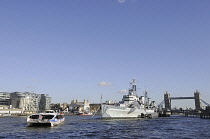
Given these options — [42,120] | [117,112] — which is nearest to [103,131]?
[42,120]

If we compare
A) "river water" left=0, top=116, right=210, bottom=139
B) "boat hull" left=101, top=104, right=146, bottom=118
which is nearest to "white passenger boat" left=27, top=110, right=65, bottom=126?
"river water" left=0, top=116, right=210, bottom=139

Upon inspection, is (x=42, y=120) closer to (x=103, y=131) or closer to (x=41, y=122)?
(x=41, y=122)

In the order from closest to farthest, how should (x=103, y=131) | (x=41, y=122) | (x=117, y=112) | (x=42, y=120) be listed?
(x=103, y=131)
(x=41, y=122)
(x=42, y=120)
(x=117, y=112)

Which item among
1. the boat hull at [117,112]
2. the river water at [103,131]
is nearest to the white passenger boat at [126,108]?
the boat hull at [117,112]

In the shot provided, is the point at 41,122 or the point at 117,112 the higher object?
the point at 41,122

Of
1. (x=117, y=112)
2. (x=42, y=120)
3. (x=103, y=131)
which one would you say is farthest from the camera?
(x=117, y=112)

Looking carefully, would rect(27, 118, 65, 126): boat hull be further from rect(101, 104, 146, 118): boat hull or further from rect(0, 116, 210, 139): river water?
rect(101, 104, 146, 118): boat hull

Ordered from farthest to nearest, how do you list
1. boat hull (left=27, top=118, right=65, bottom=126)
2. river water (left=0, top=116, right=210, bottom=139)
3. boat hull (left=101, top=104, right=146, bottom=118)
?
boat hull (left=101, top=104, right=146, bottom=118)
boat hull (left=27, top=118, right=65, bottom=126)
river water (left=0, top=116, right=210, bottom=139)

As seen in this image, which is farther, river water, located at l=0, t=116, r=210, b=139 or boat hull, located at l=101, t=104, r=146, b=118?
boat hull, located at l=101, t=104, r=146, b=118

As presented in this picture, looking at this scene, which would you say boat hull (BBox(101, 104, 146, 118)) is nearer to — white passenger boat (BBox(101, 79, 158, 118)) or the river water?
white passenger boat (BBox(101, 79, 158, 118))

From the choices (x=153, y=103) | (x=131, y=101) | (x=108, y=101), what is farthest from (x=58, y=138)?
(x=153, y=103)

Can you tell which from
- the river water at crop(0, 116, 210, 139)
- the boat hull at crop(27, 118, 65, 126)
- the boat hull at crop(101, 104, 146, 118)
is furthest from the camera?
the boat hull at crop(101, 104, 146, 118)

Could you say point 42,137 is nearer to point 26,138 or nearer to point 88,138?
point 26,138

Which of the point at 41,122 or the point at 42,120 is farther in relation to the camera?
the point at 42,120
